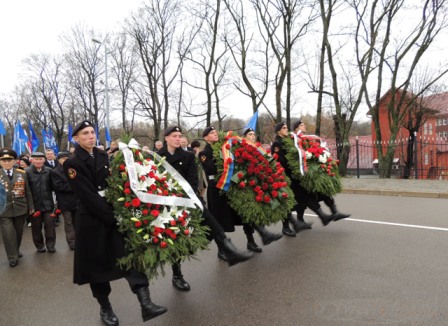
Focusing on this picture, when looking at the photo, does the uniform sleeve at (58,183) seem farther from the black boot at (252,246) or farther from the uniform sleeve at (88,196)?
the uniform sleeve at (88,196)

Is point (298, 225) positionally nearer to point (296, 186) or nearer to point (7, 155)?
point (296, 186)

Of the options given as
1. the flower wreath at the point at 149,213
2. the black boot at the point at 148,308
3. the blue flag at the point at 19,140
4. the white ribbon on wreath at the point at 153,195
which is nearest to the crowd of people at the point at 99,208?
the black boot at the point at 148,308

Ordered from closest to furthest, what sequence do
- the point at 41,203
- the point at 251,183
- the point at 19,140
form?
1. the point at 251,183
2. the point at 41,203
3. the point at 19,140

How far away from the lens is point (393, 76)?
17594 millimetres

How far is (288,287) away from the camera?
4.05 m

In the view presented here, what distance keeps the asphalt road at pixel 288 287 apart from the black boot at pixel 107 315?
4.3 inches

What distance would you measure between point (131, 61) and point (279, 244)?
97.8 feet

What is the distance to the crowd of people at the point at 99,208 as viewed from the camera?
3225mm

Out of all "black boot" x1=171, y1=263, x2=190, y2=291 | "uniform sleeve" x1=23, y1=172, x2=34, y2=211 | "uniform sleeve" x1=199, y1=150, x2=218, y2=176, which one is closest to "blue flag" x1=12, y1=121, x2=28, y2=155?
"uniform sleeve" x1=23, y1=172, x2=34, y2=211

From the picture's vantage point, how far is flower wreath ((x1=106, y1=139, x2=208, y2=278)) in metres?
3.13

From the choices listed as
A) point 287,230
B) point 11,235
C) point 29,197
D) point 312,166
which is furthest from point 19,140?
point 312,166

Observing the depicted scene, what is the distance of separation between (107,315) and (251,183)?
230 centimetres

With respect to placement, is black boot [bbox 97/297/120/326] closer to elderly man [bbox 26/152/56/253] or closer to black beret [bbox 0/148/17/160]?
elderly man [bbox 26/152/56/253]

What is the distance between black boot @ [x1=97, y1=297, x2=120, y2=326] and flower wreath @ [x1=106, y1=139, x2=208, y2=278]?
1.72 feet
